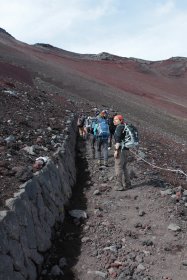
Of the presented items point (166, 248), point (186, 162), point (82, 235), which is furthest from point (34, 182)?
point (186, 162)

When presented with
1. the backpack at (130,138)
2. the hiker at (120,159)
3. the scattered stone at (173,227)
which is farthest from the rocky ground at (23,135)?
the scattered stone at (173,227)

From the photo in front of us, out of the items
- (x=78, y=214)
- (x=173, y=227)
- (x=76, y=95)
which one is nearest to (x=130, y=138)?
(x=78, y=214)

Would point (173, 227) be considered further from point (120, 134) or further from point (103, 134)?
point (103, 134)

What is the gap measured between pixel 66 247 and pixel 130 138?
4.24 m

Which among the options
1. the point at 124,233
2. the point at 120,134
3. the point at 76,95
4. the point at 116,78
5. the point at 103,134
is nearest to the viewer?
the point at 124,233

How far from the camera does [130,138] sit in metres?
13.0

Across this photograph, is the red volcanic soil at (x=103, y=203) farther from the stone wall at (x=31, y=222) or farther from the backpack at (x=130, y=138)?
the backpack at (x=130, y=138)

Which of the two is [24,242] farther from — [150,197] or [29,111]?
[29,111]

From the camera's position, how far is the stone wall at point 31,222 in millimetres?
7398

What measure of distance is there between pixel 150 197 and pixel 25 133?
4.72 metres

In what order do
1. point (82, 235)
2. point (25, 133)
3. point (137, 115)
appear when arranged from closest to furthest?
point (82, 235)
point (25, 133)
point (137, 115)

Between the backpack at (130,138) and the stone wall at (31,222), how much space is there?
213 centimetres

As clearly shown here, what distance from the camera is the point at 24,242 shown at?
318 inches

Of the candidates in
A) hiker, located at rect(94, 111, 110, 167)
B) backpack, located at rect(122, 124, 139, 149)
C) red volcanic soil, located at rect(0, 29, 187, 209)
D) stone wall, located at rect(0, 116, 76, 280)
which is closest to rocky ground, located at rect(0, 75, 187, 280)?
red volcanic soil, located at rect(0, 29, 187, 209)
